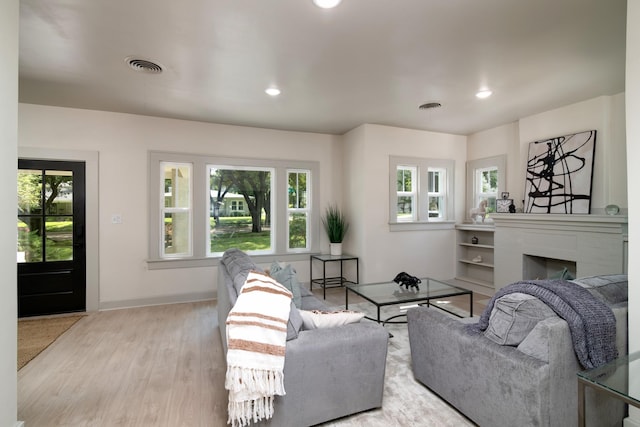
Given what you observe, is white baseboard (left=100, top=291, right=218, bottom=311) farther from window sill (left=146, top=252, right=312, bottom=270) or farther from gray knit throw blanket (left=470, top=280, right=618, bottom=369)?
gray knit throw blanket (left=470, top=280, right=618, bottom=369)

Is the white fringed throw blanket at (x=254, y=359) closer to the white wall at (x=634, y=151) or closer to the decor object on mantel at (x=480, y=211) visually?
the white wall at (x=634, y=151)

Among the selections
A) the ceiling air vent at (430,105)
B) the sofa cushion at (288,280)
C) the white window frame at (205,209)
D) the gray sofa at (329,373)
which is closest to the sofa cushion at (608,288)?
the gray sofa at (329,373)

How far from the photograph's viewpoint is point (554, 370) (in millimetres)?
1511

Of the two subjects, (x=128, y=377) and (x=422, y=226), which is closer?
(x=128, y=377)

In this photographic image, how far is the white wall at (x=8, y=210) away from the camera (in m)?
1.54

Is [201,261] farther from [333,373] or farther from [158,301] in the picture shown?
[333,373]

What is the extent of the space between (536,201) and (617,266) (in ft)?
3.88

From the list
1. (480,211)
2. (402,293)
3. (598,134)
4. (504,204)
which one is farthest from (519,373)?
(480,211)

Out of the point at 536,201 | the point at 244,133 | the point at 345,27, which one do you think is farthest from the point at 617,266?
the point at 244,133

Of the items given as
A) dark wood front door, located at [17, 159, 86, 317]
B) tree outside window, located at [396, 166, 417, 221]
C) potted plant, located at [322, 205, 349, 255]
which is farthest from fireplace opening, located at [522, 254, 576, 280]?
dark wood front door, located at [17, 159, 86, 317]

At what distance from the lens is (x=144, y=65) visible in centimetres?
275

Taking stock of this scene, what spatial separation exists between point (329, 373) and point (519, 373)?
97 centimetres

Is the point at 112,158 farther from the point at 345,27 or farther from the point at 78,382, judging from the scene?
the point at 345,27

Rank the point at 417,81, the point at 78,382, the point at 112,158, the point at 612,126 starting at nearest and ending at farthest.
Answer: the point at 78,382, the point at 417,81, the point at 612,126, the point at 112,158
